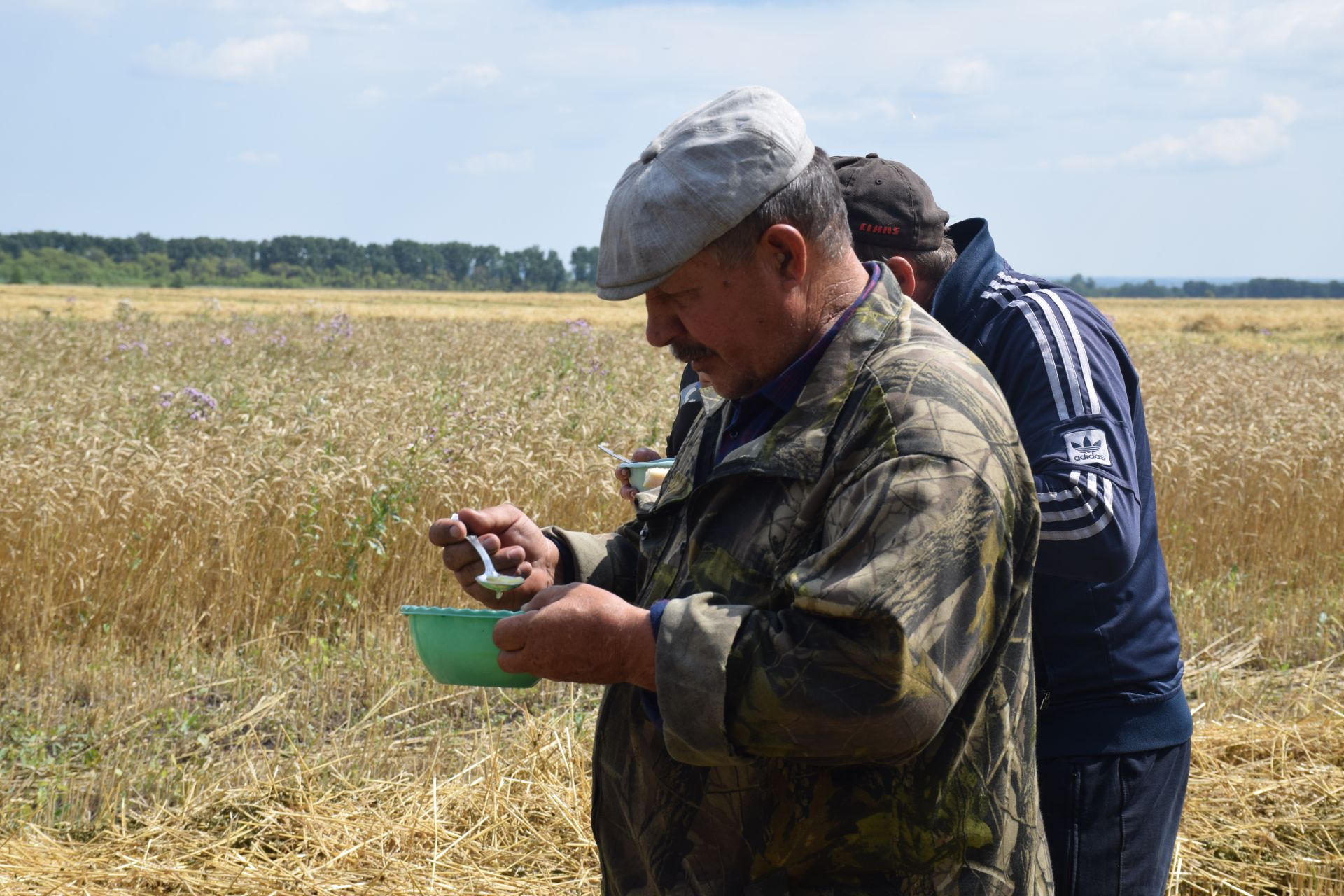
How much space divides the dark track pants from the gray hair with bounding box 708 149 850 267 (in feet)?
3.44

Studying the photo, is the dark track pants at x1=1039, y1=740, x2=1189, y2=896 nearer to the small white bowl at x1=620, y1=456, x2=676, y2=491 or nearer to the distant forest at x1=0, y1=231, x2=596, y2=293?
the small white bowl at x1=620, y1=456, x2=676, y2=491

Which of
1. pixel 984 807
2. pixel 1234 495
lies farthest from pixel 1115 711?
pixel 1234 495

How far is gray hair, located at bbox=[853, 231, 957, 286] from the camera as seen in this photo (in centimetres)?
244

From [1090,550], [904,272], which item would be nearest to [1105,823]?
[1090,550]

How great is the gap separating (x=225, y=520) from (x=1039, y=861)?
4.53m

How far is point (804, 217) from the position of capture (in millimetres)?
1441

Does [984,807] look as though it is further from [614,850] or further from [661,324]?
[661,324]

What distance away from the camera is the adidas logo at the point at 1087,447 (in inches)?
75.1

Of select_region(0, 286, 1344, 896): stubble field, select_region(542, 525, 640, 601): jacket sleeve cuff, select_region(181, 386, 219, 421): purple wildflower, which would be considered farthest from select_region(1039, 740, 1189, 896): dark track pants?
select_region(181, 386, 219, 421): purple wildflower

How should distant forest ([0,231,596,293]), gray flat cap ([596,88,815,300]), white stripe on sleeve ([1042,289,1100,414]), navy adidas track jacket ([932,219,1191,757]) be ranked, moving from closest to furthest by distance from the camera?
gray flat cap ([596,88,815,300]), navy adidas track jacket ([932,219,1191,757]), white stripe on sleeve ([1042,289,1100,414]), distant forest ([0,231,596,293])

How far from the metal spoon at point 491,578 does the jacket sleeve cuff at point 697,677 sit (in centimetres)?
53

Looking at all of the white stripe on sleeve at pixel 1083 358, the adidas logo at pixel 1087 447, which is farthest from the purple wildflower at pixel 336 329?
the adidas logo at pixel 1087 447

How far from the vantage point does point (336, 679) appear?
179 inches

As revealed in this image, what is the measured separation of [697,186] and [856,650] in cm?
58
